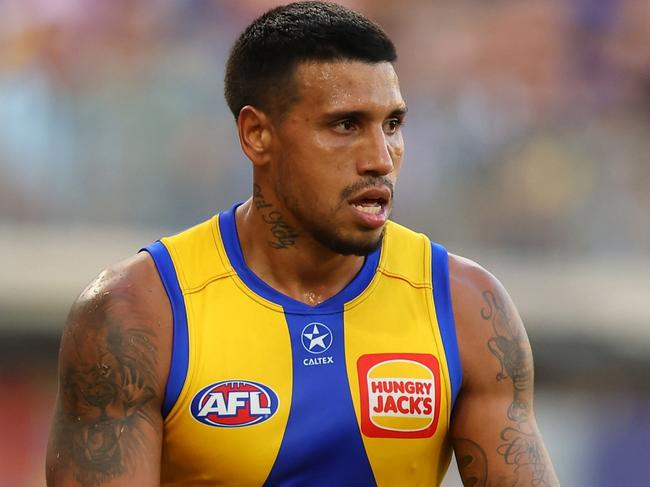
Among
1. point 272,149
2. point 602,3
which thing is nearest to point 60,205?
point 602,3

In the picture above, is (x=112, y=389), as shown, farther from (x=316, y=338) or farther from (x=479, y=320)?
(x=479, y=320)

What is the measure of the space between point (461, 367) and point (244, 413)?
2.30 feet

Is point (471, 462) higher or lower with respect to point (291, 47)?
lower

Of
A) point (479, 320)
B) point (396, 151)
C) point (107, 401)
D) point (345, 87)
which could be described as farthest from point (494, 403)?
point (107, 401)

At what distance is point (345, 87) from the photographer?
4.20 meters

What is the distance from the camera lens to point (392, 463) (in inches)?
169

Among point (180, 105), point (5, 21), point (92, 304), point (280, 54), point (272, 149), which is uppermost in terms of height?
point (5, 21)

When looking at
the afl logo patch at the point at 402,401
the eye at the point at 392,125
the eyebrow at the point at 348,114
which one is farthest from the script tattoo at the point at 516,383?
the eyebrow at the point at 348,114

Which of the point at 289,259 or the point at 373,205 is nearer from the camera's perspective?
the point at 373,205

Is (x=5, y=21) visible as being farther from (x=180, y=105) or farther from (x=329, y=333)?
(x=329, y=333)

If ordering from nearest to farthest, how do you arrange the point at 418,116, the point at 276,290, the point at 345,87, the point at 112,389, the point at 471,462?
1. the point at 112,389
2. the point at 345,87
3. the point at 471,462
4. the point at 276,290
5. the point at 418,116

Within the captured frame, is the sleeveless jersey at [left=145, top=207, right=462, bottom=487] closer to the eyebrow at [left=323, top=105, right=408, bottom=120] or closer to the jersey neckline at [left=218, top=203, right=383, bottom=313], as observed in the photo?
the jersey neckline at [left=218, top=203, right=383, bottom=313]

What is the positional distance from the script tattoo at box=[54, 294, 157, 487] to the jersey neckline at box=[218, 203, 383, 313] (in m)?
0.42

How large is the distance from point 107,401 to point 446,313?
111 cm
